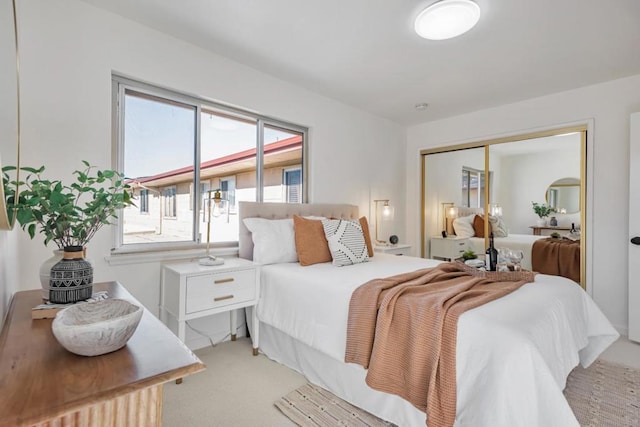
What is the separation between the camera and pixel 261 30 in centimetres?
238

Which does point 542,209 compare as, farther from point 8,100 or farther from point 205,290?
point 8,100

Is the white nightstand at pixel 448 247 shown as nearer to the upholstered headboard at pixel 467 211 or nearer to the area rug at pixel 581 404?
the upholstered headboard at pixel 467 211

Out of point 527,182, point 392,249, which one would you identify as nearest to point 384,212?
point 392,249

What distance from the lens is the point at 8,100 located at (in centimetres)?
102

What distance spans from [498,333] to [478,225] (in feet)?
10.4

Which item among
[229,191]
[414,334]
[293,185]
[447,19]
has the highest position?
[447,19]

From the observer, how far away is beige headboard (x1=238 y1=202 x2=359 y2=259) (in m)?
2.86

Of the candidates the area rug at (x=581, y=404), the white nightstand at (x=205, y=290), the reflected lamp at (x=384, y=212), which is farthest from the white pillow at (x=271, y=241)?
the reflected lamp at (x=384, y=212)

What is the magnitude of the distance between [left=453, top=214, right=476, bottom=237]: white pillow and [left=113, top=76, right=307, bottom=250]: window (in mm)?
2444

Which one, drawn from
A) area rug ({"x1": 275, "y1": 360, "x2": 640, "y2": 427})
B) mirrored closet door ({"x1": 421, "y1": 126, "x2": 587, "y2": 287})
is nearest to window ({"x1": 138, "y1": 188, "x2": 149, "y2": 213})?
area rug ({"x1": 275, "y1": 360, "x2": 640, "y2": 427})

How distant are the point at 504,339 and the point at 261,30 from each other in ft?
Result: 8.00

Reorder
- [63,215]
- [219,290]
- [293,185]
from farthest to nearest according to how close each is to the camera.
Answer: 1. [293,185]
2. [219,290]
3. [63,215]

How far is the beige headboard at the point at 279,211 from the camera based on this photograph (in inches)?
113

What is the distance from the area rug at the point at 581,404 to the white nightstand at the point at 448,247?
214 cm
